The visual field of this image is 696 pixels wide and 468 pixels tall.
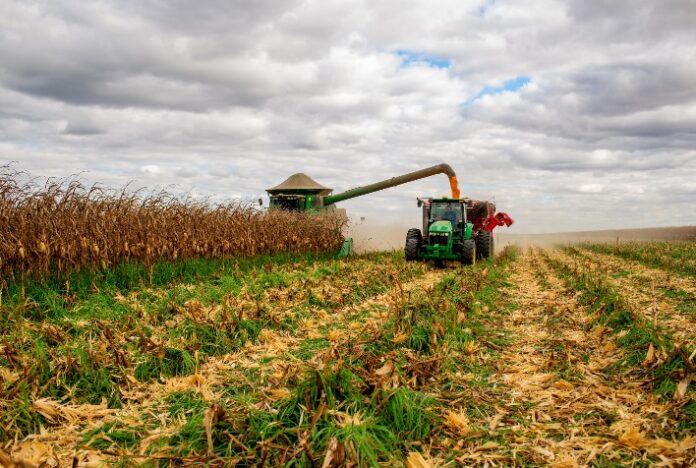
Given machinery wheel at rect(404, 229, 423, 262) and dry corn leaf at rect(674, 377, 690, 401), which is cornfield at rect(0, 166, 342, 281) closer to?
machinery wheel at rect(404, 229, 423, 262)

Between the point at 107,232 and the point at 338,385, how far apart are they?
851cm

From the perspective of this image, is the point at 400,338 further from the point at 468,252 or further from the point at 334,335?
the point at 468,252

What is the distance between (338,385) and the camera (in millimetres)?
4441

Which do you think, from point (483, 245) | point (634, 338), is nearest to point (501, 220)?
point (483, 245)

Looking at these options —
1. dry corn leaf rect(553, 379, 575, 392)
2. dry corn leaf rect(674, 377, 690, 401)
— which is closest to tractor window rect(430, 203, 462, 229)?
dry corn leaf rect(553, 379, 575, 392)

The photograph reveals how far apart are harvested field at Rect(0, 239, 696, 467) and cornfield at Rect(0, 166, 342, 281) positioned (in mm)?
937

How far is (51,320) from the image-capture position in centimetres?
788

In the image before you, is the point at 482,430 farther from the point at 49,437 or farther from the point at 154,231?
the point at 154,231

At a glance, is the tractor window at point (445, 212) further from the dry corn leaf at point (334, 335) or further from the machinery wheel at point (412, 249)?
the dry corn leaf at point (334, 335)

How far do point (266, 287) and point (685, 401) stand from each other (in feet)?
25.9

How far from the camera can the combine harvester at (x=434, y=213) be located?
59.7 ft

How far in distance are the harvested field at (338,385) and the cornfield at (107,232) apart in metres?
0.94

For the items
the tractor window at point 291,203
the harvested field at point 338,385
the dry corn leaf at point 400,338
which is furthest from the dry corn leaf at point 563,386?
the tractor window at point 291,203

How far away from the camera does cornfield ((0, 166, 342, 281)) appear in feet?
30.8
